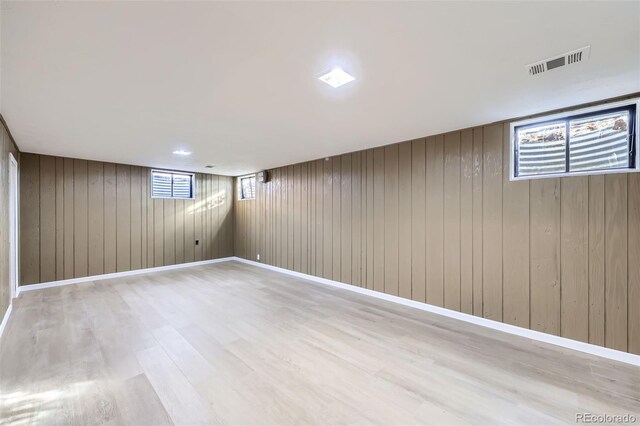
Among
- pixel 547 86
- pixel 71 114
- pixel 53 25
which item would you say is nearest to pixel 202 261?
pixel 71 114

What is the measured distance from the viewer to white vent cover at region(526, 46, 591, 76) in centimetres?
171

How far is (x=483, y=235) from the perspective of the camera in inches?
124

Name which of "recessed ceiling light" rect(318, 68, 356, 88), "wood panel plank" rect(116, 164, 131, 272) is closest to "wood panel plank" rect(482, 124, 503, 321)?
"recessed ceiling light" rect(318, 68, 356, 88)

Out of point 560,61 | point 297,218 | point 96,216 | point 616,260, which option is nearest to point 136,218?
point 96,216

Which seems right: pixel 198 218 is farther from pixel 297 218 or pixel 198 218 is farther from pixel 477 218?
pixel 477 218

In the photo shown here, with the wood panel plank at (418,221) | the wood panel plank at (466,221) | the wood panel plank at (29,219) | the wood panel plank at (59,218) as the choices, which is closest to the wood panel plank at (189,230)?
the wood panel plank at (59,218)

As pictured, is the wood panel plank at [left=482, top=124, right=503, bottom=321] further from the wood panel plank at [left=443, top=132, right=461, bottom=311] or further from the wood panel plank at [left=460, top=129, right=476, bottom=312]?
the wood panel plank at [left=443, top=132, right=461, bottom=311]

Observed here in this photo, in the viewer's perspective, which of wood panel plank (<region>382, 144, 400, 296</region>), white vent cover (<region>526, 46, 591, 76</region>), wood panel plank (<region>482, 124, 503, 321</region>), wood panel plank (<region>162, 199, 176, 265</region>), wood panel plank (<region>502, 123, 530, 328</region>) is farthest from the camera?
wood panel plank (<region>162, 199, 176, 265</region>)

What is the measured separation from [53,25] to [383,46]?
72.7 inches

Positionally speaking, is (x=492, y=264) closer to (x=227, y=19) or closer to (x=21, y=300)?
(x=227, y=19)

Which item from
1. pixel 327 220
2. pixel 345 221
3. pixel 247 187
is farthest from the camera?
pixel 247 187

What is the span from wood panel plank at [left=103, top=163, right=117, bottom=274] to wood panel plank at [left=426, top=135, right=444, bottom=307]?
5.81 meters

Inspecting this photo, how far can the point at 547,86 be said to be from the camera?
2170 millimetres

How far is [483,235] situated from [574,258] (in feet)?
2.61
